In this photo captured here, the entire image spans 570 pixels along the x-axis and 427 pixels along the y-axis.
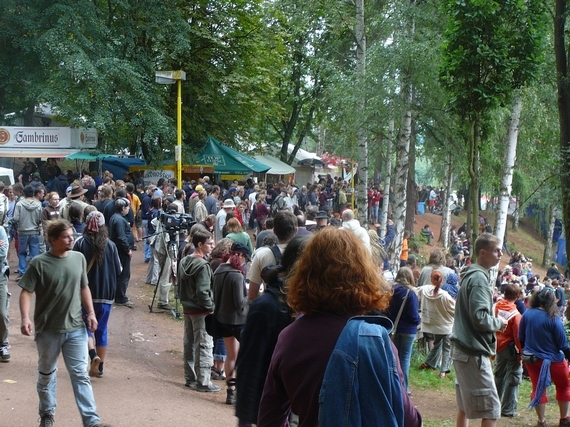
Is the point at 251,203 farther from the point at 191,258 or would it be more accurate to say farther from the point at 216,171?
the point at 191,258

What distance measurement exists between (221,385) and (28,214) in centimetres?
685

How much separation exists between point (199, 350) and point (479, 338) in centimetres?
353

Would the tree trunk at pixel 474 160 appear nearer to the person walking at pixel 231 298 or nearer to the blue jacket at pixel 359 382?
the person walking at pixel 231 298

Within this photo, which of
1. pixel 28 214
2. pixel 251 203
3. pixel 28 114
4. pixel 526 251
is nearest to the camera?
pixel 28 214

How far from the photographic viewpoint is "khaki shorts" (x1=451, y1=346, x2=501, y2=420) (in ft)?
19.8

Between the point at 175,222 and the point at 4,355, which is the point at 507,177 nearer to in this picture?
the point at 175,222

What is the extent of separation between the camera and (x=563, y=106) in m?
9.92

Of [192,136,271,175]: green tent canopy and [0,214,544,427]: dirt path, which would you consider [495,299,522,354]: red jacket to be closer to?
[0,214,544,427]: dirt path

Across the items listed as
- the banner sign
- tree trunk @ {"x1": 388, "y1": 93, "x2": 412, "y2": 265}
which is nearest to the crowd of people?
tree trunk @ {"x1": 388, "y1": 93, "x2": 412, "y2": 265}

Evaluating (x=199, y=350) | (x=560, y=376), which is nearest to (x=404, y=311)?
(x=560, y=376)

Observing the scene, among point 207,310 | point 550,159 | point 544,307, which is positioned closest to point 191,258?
→ point 207,310

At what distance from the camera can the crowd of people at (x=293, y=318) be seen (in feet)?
9.43

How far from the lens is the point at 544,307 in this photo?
327 inches

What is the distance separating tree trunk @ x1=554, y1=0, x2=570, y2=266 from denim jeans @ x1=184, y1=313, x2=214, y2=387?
4.64 metres
